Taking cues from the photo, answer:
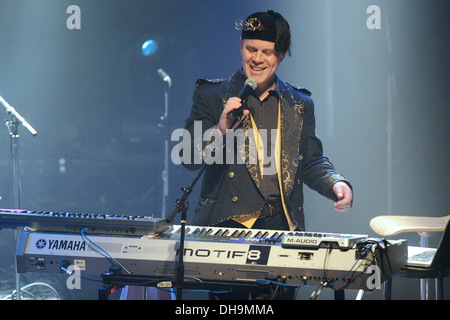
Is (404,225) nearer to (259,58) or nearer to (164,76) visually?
(259,58)

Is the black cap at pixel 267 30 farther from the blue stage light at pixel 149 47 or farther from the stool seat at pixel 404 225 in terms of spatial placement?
the blue stage light at pixel 149 47

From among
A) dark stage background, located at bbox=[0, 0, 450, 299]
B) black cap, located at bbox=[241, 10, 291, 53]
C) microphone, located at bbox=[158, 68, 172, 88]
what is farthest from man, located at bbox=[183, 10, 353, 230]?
microphone, located at bbox=[158, 68, 172, 88]

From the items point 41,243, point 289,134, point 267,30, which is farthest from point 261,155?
point 41,243

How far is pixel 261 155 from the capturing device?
8.73ft

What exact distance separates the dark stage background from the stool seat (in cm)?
185

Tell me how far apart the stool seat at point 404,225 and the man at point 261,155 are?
698mm

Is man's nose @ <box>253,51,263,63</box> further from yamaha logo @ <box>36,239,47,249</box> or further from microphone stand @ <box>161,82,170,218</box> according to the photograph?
microphone stand @ <box>161,82,170,218</box>

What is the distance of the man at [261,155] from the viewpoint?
2588mm

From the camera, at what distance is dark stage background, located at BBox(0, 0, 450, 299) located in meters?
5.17

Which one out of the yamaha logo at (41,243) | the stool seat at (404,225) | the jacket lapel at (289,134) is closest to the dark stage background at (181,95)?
the stool seat at (404,225)

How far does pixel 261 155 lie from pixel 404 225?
1114 mm
